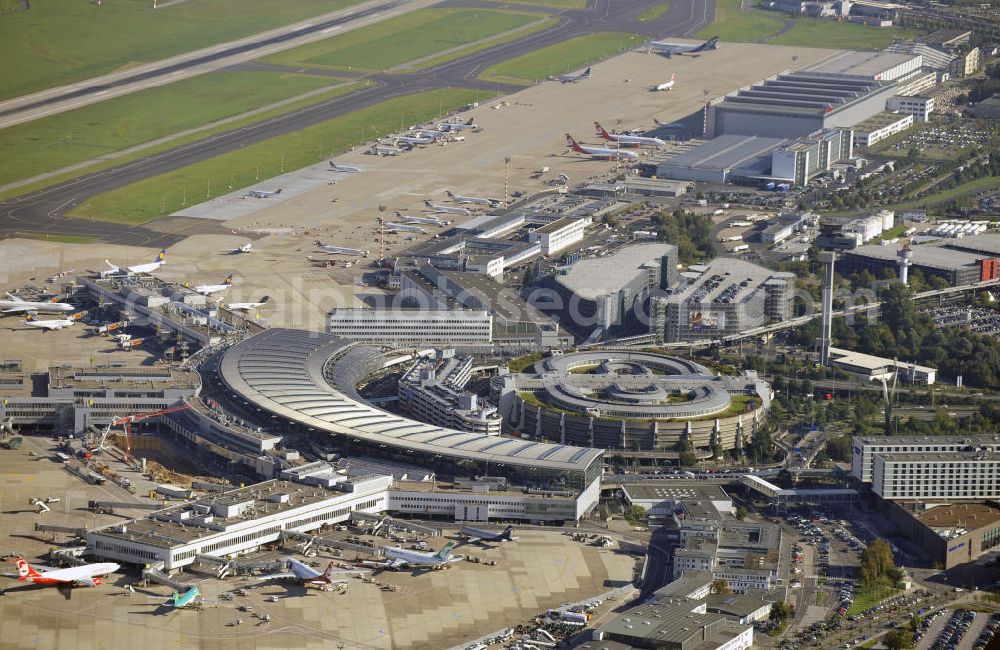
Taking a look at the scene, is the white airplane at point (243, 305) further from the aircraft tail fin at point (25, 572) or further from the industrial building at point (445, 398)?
the aircraft tail fin at point (25, 572)

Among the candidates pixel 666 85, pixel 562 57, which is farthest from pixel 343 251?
pixel 562 57

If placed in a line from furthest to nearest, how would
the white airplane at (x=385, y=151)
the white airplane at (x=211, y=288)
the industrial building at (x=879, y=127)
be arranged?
the industrial building at (x=879, y=127) < the white airplane at (x=385, y=151) < the white airplane at (x=211, y=288)

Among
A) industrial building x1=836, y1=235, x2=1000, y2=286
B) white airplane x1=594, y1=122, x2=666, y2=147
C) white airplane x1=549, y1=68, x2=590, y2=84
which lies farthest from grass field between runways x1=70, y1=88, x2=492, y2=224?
industrial building x1=836, y1=235, x2=1000, y2=286

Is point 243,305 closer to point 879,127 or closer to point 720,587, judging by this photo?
point 720,587

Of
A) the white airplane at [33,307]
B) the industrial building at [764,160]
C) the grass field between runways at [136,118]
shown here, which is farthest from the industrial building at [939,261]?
the grass field between runways at [136,118]

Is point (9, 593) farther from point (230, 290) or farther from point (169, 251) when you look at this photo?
point (169, 251)
